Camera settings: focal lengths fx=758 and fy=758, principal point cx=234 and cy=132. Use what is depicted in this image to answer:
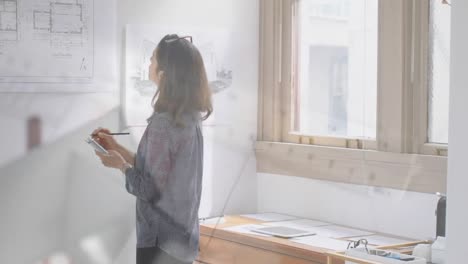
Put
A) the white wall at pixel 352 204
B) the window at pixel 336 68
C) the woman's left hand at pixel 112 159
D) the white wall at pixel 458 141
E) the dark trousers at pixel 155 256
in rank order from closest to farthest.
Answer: the white wall at pixel 458 141, the dark trousers at pixel 155 256, the woman's left hand at pixel 112 159, the white wall at pixel 352 204, the window at pixel 336 68

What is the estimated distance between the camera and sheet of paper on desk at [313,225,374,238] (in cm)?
178

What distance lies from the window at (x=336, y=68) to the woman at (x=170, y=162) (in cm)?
Result: 45

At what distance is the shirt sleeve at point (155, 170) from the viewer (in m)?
1.52

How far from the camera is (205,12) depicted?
1.93m

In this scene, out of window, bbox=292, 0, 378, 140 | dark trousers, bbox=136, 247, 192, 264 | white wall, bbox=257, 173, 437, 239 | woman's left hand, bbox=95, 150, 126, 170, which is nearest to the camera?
dark trousers, bbox=136, 247, 192, 264

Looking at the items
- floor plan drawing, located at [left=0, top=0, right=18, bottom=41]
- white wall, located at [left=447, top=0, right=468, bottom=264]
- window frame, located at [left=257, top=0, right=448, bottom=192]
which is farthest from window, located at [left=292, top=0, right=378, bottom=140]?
floor plan drawing, located at [left=0, top=0, right=18, bottom=41]

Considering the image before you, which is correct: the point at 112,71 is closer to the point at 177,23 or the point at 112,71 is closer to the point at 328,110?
the point at 177,23

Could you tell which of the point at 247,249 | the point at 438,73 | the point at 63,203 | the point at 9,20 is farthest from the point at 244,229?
the point at 9,20

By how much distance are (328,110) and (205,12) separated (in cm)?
41

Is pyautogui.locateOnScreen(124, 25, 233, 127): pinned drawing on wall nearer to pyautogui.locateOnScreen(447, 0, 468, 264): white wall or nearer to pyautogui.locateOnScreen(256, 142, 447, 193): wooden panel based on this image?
pyautogui.locateOnScreen(256, 142, 447, 193): wooden panel

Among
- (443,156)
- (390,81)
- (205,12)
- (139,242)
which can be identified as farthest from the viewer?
(205,12)

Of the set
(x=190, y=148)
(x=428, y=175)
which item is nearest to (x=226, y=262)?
(x=190, y=148)

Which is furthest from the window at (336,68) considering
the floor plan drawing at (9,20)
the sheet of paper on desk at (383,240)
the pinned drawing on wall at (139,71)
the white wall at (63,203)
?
the floor plan drawing at (9,20)

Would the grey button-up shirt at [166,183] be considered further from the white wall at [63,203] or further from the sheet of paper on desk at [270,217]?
the sheet of paper on desk at [270,217]
